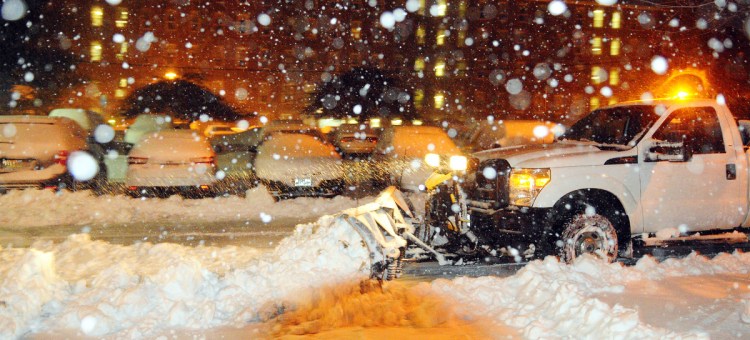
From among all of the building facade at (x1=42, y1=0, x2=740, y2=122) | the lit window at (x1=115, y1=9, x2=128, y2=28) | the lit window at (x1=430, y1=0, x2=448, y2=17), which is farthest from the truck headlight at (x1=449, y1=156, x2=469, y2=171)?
the lit window at (x1=430, y1=0, x2=448, y2=17)

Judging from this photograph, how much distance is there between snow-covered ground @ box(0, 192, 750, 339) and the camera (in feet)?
16.2

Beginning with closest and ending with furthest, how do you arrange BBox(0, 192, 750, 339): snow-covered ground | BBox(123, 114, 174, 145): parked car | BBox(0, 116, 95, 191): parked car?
BBox(0, 192, 750, 339): snow-covered ground, BBox(0, 116, 95, 191): parked car, BBox(123, 114, 174, 145): parked car

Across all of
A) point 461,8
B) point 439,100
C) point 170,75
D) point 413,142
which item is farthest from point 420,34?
point 413,142

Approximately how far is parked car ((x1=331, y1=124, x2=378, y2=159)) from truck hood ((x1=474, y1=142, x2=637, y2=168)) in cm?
1192

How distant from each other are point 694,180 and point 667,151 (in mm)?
717

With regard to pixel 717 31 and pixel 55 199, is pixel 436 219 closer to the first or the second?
pixel 55 199

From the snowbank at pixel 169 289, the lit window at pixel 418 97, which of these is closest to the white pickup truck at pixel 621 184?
the snowbank at pixel 169 289

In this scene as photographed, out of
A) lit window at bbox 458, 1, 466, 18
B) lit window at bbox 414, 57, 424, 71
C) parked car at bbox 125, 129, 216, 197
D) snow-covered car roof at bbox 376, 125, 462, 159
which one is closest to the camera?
parked car at bbox 125, 129, 216, 197

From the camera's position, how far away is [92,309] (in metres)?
5.16

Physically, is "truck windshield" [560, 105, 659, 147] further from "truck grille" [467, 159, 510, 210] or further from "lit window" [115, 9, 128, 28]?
"lit window" [115, 9, 128, 28]

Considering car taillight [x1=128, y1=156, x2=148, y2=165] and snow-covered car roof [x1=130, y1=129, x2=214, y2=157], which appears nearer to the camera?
car taillight [x1=128, y1=156, x2=148, y2=165]

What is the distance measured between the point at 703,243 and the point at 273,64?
42.6 metres

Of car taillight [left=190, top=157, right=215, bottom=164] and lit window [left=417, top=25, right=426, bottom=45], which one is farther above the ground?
lit window [left=417, top=25, right=426, bottom=45]

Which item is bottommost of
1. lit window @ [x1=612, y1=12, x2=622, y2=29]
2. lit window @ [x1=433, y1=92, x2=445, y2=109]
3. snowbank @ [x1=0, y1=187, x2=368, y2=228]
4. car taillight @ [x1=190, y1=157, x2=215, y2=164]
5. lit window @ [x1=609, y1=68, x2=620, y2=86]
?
snowbank @ [x1=0, y1=187, x2=368, y2=228]
